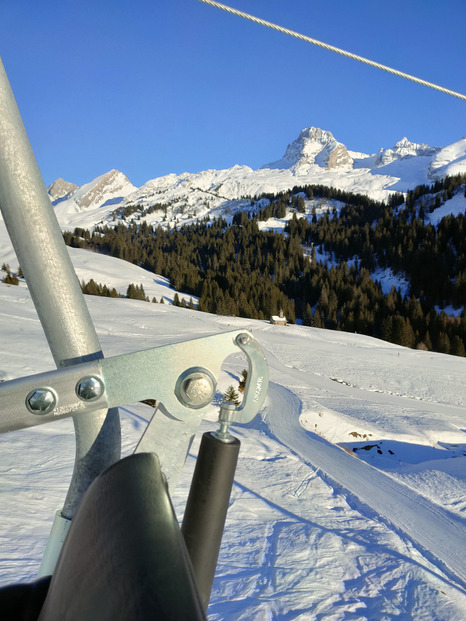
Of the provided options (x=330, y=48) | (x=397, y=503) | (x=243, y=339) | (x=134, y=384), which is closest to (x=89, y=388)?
(x=134, y=384)

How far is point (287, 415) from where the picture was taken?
10859 mm

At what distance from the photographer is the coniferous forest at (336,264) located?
5966 centimetres

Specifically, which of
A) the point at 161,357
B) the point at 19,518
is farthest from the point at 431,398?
the point at 161,357

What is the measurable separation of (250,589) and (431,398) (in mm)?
17940

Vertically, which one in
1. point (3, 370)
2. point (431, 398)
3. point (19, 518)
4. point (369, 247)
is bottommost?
point (431, 398)

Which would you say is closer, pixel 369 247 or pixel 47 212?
pixel 47 212

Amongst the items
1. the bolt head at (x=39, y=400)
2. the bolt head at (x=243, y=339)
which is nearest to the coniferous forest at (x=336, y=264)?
the bolt head at (x=243, y=339)

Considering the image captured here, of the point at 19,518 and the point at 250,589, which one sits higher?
the point at 19,518

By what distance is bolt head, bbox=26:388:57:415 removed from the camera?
0.81 meters

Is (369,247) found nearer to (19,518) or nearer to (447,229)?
(447,229)

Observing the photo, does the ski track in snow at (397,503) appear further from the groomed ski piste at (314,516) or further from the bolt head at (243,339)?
the bolt head at (243,339)

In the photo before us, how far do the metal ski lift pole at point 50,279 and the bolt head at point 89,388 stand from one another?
8 cm


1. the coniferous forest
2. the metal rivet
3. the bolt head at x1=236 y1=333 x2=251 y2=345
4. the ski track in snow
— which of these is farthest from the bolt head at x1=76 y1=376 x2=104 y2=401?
the coniferous forest

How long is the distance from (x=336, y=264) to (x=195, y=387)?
103509mm
